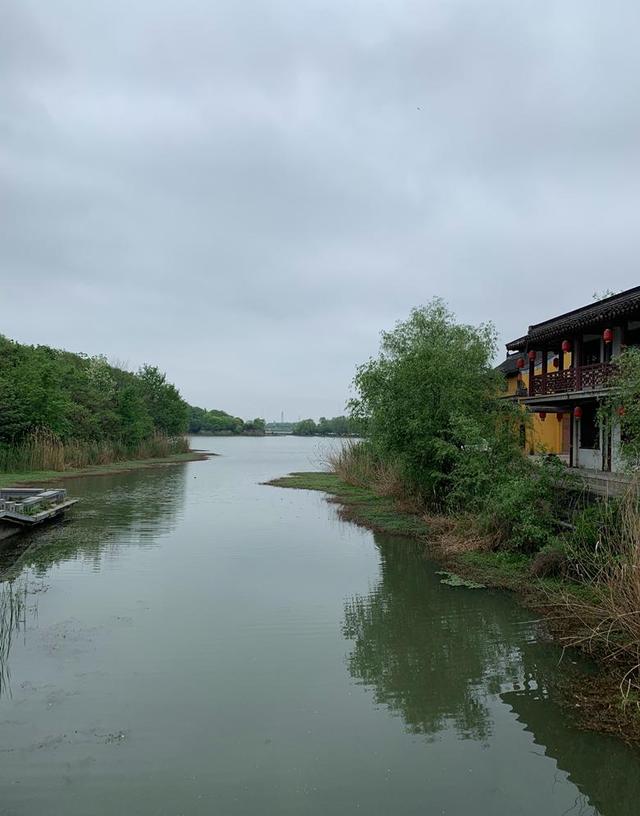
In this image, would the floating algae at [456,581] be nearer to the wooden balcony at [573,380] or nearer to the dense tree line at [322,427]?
the wooden balcony at [573,380]

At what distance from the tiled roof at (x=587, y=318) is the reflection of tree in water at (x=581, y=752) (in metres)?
9.60

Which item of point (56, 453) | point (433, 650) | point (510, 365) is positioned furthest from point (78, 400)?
point (433, 650)

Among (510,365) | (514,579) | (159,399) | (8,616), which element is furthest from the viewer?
(159,399)

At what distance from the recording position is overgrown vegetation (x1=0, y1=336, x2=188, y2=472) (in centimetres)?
2473

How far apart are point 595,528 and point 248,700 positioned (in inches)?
223

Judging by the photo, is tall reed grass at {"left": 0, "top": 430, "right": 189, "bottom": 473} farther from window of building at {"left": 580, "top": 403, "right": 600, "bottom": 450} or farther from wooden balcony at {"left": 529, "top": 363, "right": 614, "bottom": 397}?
window of building at {"left": 580, "top": 403, "right": 600, "bottom": 450}

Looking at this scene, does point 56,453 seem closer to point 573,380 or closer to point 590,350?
point 573,380

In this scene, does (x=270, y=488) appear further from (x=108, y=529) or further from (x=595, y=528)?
(x=595, y=528)

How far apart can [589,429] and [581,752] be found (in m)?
14.6

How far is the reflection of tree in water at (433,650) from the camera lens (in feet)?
17.7

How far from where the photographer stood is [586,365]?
50.7ft

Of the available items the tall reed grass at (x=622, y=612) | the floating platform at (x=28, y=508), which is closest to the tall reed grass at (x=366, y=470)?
the floating platform at (x=28, y=508)

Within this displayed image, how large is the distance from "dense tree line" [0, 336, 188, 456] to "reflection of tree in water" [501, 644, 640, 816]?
2321 centimetres

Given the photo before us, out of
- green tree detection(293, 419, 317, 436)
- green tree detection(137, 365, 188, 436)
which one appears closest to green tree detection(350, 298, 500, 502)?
green tree detection(137, 365, 188, 436)
